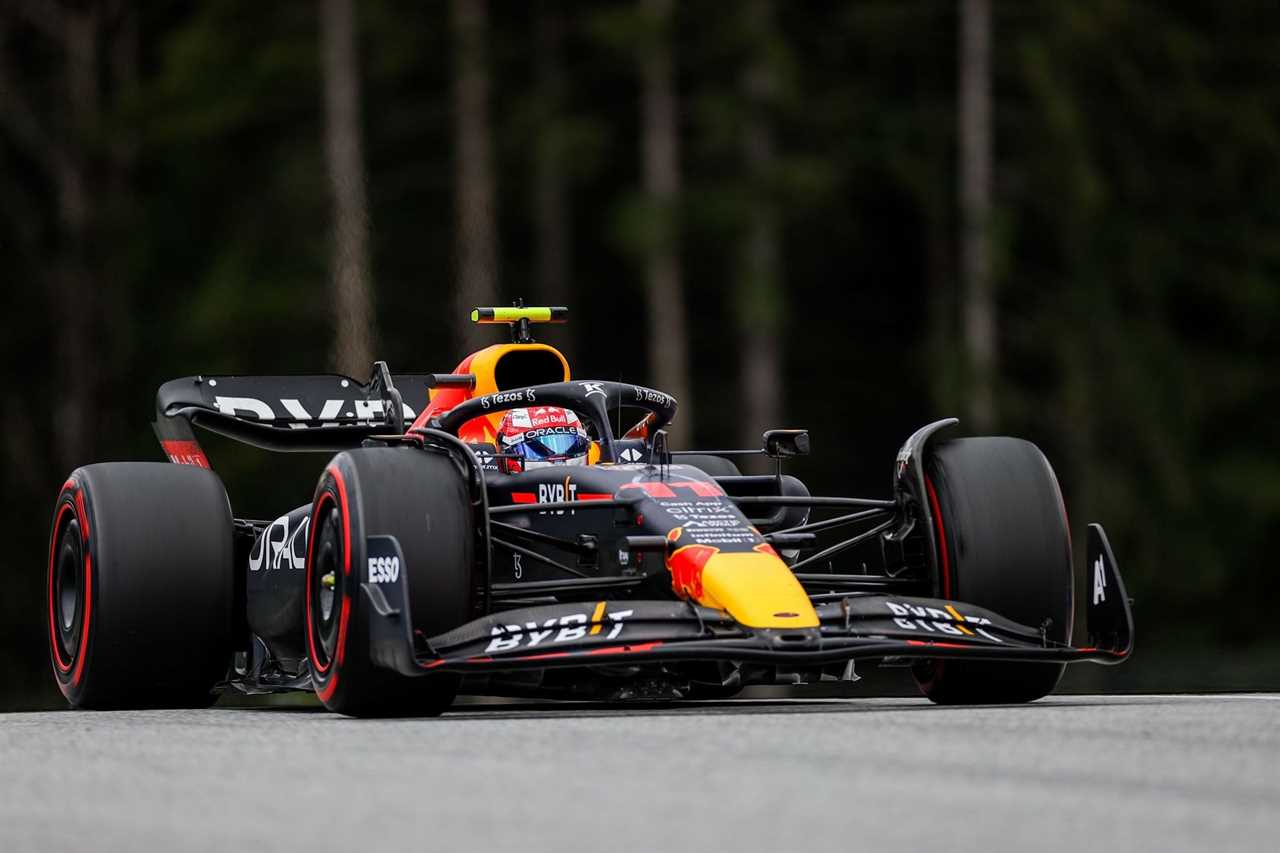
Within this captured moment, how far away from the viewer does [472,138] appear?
107 feet

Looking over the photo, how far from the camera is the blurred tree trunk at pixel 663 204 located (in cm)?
3003

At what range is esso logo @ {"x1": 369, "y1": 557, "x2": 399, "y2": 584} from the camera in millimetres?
9344

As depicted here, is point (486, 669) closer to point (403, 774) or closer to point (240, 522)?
point (403, 774)

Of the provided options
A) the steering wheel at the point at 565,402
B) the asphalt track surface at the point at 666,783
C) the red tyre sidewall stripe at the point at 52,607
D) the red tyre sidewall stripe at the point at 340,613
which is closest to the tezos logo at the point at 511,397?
Result: the steering wheel at the point at 565,402

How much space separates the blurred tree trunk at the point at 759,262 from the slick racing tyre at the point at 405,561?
66.3 ft

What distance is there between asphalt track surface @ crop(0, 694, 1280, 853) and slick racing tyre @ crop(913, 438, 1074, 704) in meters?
1.18

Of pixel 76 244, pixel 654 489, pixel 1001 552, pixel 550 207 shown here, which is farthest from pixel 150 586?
pixel 550 207

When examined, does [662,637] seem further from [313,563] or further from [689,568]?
[313,563]

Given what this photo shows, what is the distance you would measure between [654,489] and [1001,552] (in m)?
1.49

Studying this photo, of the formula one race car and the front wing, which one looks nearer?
the front wing

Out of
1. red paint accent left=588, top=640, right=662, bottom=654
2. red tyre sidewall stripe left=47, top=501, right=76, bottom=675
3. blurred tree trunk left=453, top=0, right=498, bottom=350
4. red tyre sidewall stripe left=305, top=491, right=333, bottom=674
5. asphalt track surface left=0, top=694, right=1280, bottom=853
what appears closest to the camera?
asphalt track surface left=0, top=694, right=1280, bottom=853

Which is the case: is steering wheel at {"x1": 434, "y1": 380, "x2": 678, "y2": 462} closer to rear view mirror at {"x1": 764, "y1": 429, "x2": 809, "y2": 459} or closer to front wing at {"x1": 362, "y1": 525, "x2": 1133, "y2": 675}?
rear view mirror at {"x1": 764, "y1": 429, "x2": 809, "y2": 459}

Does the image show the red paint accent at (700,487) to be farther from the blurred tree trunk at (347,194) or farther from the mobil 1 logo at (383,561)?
the blurred tree trunk at (347,194)

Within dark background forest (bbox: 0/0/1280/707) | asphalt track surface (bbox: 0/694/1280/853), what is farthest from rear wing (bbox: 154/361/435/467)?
dark background forest (bbox: 0/0/1280/707)
